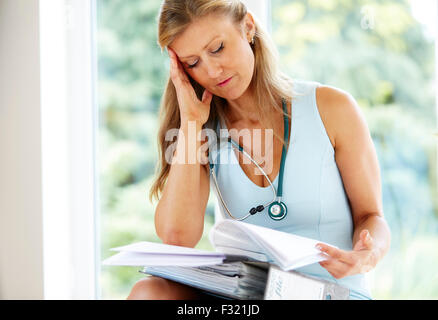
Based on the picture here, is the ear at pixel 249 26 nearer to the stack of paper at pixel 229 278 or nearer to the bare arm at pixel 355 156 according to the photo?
the bare arm at pixel 355 156

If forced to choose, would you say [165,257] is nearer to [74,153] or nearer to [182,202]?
[182,202]

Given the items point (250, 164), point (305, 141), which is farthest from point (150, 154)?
point (305, 141)

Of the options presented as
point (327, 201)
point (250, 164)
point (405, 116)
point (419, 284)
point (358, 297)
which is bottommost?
point (419, 284)

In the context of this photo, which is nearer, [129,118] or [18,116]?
[18,116]

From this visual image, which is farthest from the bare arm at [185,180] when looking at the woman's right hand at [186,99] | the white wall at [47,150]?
the white wall at [47,150]

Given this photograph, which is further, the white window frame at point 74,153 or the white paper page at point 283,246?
the white window frame at point 74,153

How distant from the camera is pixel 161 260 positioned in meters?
0.78

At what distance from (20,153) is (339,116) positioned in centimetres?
117

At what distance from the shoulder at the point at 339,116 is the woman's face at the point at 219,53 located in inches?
8.8

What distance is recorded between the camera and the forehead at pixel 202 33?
117 centimetres

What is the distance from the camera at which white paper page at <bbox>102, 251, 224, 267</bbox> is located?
77 cm

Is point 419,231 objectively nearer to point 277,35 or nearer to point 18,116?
point 277,35

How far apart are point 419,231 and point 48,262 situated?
1.34 m

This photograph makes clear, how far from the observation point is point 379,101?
160 cm
